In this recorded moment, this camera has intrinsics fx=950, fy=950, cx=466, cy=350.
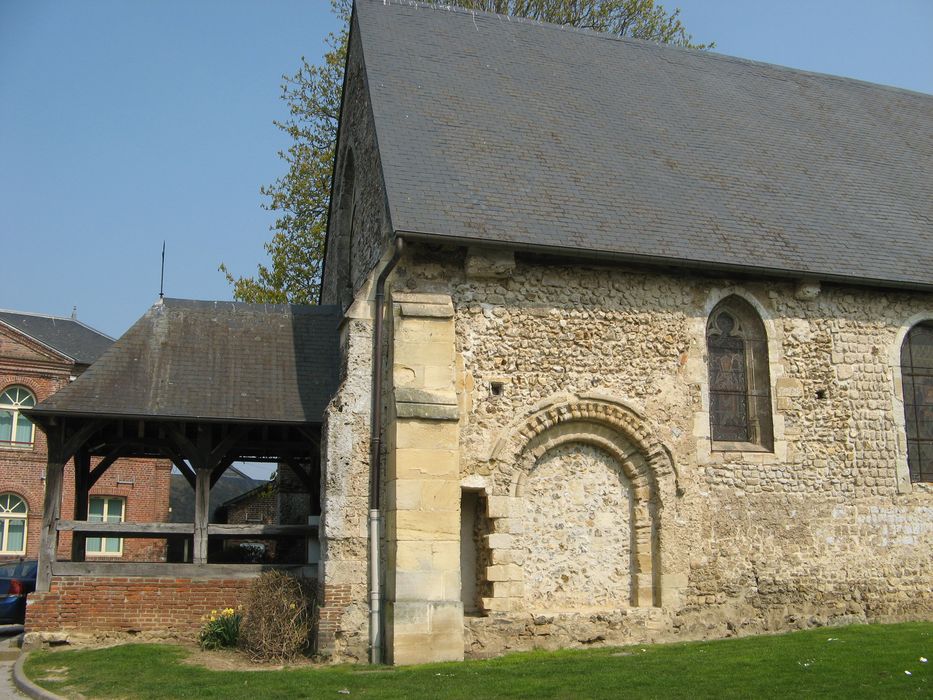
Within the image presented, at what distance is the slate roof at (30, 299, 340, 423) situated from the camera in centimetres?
1184

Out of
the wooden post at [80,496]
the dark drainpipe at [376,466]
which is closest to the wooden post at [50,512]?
the wooden post at [80,496]

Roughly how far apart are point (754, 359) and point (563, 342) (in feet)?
9.03

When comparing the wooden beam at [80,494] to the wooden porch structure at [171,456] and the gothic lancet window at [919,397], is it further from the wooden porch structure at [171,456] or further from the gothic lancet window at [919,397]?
the gothic lancet window at [919,397]

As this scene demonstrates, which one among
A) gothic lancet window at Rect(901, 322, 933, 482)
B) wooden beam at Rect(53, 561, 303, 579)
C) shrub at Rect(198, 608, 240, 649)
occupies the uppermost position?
gothic lancet window at Rect(901, 322, 933, 482)

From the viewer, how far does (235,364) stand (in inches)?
506

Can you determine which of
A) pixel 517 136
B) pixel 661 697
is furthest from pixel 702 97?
pixel 661 697

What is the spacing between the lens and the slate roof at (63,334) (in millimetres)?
27473

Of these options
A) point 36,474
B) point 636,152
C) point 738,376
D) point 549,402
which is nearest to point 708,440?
point 738,376

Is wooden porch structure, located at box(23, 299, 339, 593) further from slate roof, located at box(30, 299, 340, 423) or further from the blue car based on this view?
the blue car

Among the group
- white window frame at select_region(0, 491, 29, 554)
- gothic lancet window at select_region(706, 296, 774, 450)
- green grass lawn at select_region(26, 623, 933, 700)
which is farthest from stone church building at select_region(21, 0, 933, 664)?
white window frame at select_region(0, 491, 29, 554)

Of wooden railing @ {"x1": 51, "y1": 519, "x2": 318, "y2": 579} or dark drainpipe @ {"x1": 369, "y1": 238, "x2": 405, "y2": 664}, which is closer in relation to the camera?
dark drainpipe @ {"x1": 369, "y1": 238, "x2": 405, "y2": 664}

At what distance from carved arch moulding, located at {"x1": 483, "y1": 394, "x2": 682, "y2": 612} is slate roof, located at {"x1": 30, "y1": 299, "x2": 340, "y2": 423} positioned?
2.74m

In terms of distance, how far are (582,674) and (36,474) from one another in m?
22.0

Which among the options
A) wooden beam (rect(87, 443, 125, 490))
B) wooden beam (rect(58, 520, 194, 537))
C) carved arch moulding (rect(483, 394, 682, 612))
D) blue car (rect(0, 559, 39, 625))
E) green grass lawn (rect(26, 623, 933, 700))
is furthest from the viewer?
blue car (rect(0, 559, 39, 625))
